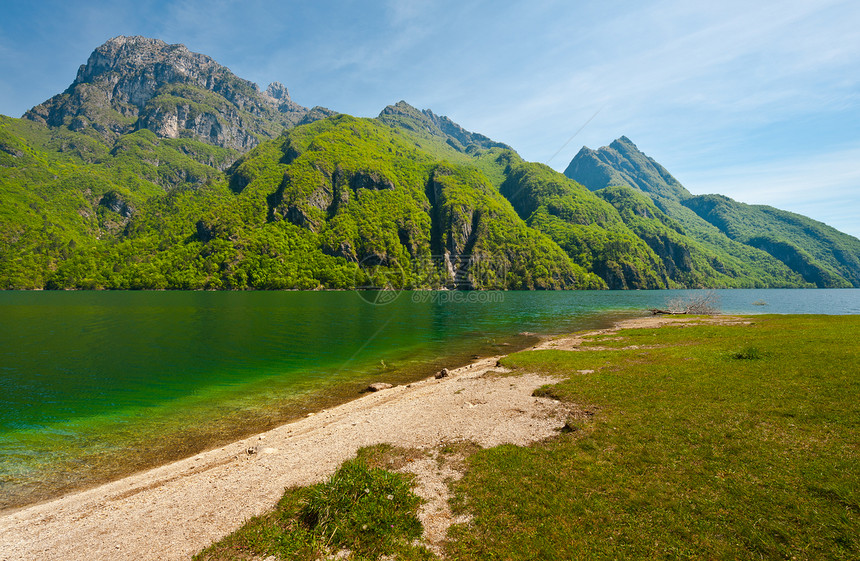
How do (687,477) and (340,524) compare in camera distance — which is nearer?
(340,524)

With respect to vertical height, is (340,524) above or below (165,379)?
above

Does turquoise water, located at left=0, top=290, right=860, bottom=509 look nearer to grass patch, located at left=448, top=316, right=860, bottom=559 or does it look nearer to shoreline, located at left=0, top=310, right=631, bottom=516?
shoreline, located at left=0, top=310, right=631, bottom=516

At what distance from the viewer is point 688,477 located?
1068cm

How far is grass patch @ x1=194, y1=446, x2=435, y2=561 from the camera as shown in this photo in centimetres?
890

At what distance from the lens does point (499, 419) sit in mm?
17672

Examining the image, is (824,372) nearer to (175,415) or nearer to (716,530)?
(716,530)

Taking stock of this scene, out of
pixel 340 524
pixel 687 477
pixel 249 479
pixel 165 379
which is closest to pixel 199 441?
pixel 249 479

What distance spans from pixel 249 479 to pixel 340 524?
241 inches

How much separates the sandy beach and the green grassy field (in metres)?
1.62

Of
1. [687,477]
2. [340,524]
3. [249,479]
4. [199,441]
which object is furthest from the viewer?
[199,441]

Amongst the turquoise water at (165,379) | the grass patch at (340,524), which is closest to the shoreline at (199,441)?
the turquoise water at (165,379)

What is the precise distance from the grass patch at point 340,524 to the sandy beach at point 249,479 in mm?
646

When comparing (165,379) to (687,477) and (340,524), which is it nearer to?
(340,524)

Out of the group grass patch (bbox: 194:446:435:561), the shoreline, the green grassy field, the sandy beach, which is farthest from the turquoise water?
the green grassy field
